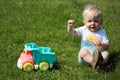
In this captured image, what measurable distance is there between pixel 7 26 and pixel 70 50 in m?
1.55

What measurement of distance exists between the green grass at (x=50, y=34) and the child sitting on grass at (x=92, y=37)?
0.17 meters

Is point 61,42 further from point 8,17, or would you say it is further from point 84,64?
point 8,17

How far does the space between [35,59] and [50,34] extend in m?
1.57

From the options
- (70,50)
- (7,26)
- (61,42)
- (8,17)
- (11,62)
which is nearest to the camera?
(11,62)

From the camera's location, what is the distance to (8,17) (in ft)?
22.4

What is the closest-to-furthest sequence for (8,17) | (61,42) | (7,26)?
(61,42)
(7,26)
(8,17)

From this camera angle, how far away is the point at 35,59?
4523 mm

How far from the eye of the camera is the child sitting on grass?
471cm

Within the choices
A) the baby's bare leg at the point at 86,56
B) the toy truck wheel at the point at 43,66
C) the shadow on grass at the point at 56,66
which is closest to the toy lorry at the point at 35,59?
the toy truck wheel at the point at 43,66

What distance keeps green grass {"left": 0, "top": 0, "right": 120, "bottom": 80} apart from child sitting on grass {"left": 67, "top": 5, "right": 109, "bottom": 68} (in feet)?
0.55

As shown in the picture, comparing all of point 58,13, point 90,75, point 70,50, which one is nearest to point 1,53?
point 70,50

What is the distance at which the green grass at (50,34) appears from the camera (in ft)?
14.9

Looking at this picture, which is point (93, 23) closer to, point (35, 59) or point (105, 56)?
point (105, 56)

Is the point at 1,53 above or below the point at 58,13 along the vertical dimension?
below
